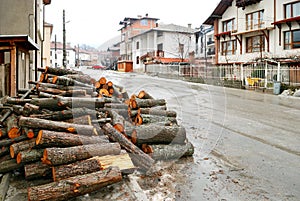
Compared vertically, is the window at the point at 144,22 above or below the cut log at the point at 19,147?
above

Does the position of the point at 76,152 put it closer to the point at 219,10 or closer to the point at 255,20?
the point at 255,20

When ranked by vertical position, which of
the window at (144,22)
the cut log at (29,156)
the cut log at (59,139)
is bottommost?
the cut log at (29,156)

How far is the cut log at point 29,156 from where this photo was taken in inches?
193

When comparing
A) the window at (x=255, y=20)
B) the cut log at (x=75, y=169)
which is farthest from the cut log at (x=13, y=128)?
the window at (x=255, y=20)

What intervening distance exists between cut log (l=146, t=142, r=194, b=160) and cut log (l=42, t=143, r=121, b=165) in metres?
0.96

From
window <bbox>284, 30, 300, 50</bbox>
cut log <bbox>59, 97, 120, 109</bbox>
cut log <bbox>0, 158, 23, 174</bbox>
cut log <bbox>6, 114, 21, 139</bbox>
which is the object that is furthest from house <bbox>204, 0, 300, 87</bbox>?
cut log <bbox>0, 158, 23, 174</bbox>

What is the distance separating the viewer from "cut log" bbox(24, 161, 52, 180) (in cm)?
479

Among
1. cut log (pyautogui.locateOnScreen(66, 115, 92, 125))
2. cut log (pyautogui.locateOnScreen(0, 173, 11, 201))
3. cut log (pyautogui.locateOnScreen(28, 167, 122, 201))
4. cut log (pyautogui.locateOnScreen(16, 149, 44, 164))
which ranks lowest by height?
cut log (pyautogui.locateOnScreen(0, 173, 11, 201))

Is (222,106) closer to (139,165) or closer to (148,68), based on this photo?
(139,165)

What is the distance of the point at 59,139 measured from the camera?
4996 millimetres

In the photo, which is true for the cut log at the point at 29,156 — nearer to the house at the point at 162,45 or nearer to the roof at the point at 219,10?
the roof at the point at 219,10

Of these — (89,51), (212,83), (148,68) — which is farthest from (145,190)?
(89,51)

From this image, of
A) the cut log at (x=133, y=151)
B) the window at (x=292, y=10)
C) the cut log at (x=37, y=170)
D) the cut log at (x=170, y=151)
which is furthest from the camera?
the window at (x=292, y=10)

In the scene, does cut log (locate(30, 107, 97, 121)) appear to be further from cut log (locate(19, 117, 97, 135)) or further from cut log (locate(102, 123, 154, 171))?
cut log (locate(102, 123, 154, 171))
